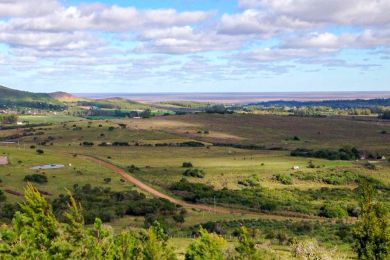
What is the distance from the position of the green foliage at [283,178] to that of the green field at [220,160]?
1.84 ft

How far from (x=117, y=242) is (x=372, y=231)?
17.4 m

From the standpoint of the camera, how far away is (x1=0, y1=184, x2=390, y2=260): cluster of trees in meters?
32.3

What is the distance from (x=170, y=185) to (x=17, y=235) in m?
51.2

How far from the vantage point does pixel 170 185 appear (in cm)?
8369

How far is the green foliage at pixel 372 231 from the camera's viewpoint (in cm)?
3459

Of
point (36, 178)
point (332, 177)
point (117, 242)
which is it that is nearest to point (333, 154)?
point (332, 177)

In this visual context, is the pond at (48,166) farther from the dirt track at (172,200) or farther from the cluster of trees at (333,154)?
the cluster of trees at (333,154)

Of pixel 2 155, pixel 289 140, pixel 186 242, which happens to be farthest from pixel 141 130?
pixel 186 242

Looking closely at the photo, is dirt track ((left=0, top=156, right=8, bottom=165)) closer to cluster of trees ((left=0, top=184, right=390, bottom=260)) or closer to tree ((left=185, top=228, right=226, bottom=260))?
cluster of trees ((left=0, top=184, right=390, bottom=260))

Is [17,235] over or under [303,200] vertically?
over

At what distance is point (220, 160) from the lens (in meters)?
113

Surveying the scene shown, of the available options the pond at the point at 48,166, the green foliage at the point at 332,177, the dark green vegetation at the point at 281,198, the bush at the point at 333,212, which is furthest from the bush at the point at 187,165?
the bush at the point at 333,212

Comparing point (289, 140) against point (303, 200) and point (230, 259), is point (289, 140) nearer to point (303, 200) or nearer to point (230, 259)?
point (303, 200)

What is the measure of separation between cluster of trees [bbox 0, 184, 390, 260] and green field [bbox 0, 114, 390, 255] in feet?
30.7
